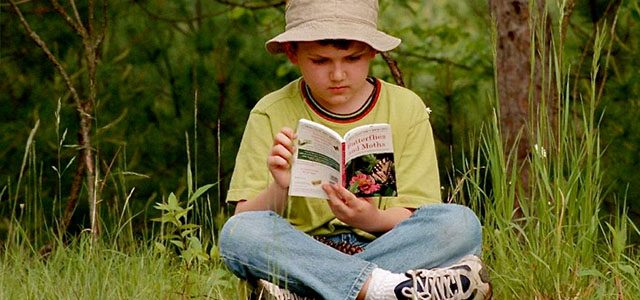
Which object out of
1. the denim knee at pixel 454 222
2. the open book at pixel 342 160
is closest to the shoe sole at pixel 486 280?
the denim knee at pixel 454 222

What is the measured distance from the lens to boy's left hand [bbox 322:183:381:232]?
3.12 metres

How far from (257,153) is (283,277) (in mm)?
320

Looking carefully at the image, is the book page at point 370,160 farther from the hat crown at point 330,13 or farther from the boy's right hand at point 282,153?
the hat crown at point 330,13

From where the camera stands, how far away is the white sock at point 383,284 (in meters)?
3.27

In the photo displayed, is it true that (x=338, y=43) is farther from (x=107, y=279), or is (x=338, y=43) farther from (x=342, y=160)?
(x=107, y=279)

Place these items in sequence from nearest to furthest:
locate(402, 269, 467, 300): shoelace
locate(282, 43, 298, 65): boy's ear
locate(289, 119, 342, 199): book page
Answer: locate(289, 119, 342, 199): book page, locate(402, 269, 467, 300): shoelace, locate(282, 43, 298, 65): boy's ear

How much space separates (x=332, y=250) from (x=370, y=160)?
14.1 inches

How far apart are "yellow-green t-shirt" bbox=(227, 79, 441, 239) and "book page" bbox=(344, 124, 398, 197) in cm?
32

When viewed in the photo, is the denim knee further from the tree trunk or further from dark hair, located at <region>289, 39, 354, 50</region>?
the tree trunk

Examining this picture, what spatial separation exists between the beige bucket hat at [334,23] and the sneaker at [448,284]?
1.83 ft

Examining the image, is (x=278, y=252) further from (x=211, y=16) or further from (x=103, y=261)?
(x=211, y=16)

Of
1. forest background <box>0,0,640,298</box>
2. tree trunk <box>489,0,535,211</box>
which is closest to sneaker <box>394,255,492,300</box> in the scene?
tree trunk <box>489,0,535,211</box>

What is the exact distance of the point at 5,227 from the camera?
6199mm

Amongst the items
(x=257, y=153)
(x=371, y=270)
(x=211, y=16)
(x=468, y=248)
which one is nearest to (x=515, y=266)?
(x=468, y=248)
